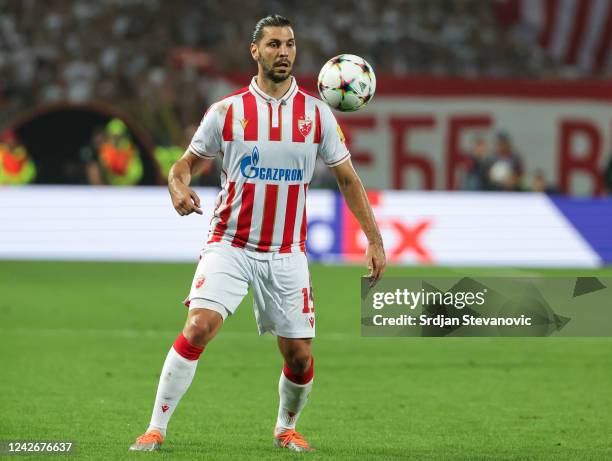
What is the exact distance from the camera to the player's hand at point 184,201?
20.7 feet

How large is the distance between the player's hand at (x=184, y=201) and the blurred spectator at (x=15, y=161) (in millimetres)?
15588

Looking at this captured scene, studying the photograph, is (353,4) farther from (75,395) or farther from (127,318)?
(75,395)

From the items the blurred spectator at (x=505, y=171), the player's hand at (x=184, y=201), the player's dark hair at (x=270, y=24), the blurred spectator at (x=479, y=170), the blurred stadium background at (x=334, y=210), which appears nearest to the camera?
the player's hand at (x=184, y=201)

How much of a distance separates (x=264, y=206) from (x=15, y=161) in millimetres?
15516

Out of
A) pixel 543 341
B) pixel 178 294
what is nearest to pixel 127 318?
pixel 178 294

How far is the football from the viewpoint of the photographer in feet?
22.9

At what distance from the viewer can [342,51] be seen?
25.5m

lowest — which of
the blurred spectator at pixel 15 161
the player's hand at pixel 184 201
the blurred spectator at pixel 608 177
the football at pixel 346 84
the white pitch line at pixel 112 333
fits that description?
the blurred spectator at pixel 608 177

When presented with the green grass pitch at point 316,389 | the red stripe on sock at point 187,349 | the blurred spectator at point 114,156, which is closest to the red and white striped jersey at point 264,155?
the red stripe on sock at point 187,349

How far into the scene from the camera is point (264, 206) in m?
6.69

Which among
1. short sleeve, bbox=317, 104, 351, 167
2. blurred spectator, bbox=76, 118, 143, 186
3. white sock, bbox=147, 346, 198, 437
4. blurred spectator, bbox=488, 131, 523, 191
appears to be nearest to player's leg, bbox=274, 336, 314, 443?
white sock, bbox=147, 346, 198, 437

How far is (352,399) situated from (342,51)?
1730 centimetres

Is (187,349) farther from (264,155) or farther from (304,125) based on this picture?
(304,125)

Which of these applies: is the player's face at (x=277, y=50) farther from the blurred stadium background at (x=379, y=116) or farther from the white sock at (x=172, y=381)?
the blurred stadium background at (x=379, y=116)
